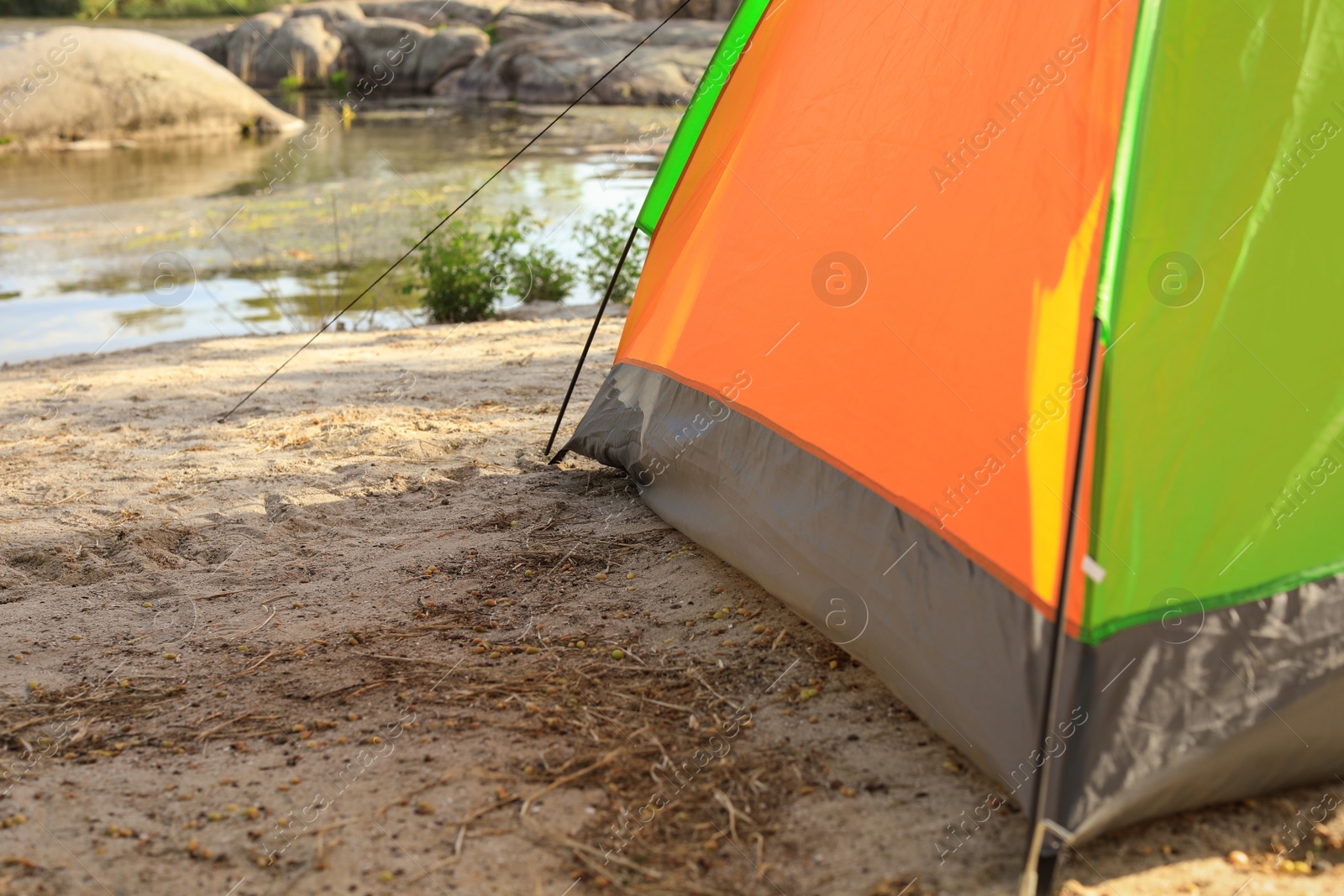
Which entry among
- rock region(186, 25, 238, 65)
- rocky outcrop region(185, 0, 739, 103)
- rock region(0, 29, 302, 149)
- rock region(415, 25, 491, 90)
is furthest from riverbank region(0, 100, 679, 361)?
rock region(186, 25, 238, 65)

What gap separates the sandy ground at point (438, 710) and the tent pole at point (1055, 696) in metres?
0.07

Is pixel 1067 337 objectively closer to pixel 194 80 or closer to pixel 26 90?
pixel 26 90

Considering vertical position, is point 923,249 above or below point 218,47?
above

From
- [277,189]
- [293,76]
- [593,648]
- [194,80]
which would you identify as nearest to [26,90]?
[194,80]

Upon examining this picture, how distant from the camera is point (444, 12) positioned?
2709 cm

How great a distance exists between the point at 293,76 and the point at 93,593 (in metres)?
23.8

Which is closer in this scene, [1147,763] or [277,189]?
[1147,763]

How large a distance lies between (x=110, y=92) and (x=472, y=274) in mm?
11724

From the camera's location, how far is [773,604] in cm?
322

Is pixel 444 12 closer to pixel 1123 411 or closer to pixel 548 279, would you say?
pixel 548 279

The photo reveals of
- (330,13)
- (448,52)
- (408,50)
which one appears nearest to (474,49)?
(448,52)

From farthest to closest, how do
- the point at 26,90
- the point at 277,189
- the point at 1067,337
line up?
the point at 26,90, the point at 277,189, the point at 1067,337

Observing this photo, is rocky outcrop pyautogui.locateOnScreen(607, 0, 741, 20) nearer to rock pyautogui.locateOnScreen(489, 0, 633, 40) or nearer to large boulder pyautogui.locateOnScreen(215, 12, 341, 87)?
rock pyautogui.locateOnScreen(489, 0, 633, 40)

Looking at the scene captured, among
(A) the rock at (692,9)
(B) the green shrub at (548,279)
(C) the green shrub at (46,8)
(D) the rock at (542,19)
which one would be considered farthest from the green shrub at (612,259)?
(C) the green shrub at (46,8)
